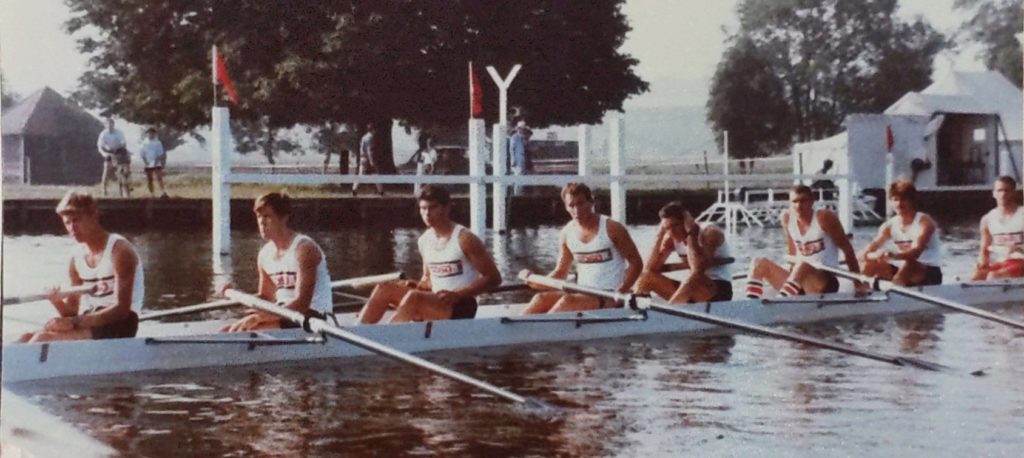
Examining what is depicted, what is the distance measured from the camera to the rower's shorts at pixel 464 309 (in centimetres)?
648

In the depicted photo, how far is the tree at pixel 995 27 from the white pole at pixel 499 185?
3.29 meters

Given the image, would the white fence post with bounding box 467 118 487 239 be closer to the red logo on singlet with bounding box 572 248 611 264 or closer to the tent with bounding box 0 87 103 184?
the red logo on singlet with bounding box 572 248 611 264

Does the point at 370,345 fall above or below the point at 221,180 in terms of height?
below

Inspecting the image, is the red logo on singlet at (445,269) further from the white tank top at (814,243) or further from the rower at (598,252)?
the white tank top at (814,243)

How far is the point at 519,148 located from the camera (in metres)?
10.0

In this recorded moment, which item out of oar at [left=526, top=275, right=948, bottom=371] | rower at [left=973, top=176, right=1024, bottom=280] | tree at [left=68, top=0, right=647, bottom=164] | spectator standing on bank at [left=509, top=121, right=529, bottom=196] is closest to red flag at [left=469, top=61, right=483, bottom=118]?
tree at [left=68, top=0, right=647, bottom=164]

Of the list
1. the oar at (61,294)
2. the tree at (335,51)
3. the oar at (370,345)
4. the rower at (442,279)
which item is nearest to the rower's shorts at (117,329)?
the oar at (61,294)

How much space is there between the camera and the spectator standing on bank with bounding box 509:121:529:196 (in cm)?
987

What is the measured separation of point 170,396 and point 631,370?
1.92 m

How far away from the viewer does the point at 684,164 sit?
10.5 m

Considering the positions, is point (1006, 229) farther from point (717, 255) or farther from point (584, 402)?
point (584, 402)

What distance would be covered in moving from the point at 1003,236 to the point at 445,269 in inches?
153

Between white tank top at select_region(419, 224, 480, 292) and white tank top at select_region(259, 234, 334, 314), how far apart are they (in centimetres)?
61

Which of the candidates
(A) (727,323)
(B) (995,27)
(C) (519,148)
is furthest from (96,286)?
(C) (519,148)
